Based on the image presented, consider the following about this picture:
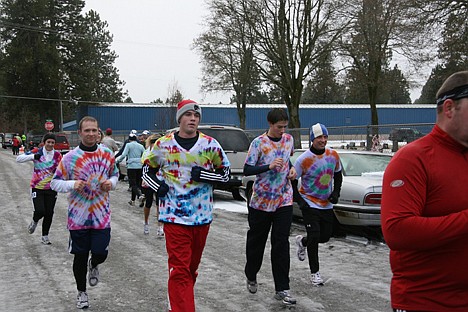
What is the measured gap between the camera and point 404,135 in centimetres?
1405

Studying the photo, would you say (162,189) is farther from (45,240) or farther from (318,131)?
(45,240)

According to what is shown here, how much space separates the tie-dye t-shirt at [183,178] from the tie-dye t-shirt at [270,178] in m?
1.05

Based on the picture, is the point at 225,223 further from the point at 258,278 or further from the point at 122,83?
the point at 122,83

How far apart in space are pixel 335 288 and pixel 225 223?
16.5 feet

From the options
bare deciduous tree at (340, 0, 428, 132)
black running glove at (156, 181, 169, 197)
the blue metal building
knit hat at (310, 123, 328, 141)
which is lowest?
black running glove at (156, 181, 169, 197)

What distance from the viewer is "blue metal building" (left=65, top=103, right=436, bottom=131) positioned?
6228cm

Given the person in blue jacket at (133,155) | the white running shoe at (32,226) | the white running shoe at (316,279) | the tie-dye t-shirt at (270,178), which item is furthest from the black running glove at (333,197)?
the person in blue jacket at (133,155)

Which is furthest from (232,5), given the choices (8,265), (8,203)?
(8,265)

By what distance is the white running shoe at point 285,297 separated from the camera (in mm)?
5348

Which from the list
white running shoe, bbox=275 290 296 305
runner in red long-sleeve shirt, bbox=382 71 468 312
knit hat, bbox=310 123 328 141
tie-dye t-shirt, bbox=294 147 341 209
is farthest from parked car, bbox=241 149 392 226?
runner in red long-sleeve shirt, bbox=382 71 468 312

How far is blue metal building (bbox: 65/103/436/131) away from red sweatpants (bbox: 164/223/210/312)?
56202 millimetres

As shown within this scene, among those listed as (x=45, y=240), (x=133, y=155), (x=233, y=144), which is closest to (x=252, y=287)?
(x=45, y=240)

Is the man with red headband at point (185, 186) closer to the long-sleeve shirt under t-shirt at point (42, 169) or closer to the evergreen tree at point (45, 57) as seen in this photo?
the long-sleeve shirt under t-shirt at point (42, 169)

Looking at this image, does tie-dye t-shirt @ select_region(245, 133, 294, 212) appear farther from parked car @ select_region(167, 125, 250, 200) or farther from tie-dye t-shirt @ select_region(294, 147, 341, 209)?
parked car @ select_region(167, 125, 250, 200)
